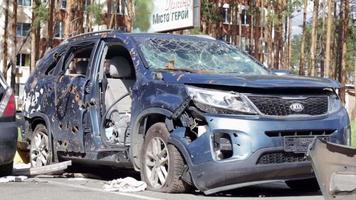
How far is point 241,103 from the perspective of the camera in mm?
6605

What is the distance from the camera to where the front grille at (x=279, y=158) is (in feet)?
21.5

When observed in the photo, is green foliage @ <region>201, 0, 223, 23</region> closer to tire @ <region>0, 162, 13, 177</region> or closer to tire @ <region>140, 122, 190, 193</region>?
tire @ <region>0, 162, 13, 177</region>

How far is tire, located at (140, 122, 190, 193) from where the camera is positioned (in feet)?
22.6

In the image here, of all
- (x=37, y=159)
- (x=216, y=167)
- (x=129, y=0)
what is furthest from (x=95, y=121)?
(x=129, y=0)

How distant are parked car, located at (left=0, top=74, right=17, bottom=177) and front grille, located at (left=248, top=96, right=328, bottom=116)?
3.09 m

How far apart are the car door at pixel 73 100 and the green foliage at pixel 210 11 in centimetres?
4122

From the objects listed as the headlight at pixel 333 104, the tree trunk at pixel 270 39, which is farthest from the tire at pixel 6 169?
the tree trunk at pixel 270 39

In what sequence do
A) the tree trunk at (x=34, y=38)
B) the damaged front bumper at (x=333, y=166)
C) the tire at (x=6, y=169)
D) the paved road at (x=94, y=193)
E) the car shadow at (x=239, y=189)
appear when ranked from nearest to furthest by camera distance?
the damaged front bumper at (x=333, y=166), the paved road at (x=94, y=193), the car shadow at (x=239, y=189), the tire at (x=6, y=169), the tree trunk at (x=34, y=38)

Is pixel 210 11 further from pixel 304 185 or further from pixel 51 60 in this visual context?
pixel 304 185

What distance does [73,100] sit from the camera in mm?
8695

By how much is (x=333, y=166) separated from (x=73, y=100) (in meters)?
4.46

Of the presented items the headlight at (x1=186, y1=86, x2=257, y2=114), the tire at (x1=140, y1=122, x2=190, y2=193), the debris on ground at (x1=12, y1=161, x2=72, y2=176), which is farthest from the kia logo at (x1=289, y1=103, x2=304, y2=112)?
the debris on ground at (x1=12, y1=161, x2=72, y2=176)

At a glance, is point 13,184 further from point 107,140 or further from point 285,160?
point 285,160

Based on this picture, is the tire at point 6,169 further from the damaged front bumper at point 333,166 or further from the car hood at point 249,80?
the damaged front bumper at point 333,166
